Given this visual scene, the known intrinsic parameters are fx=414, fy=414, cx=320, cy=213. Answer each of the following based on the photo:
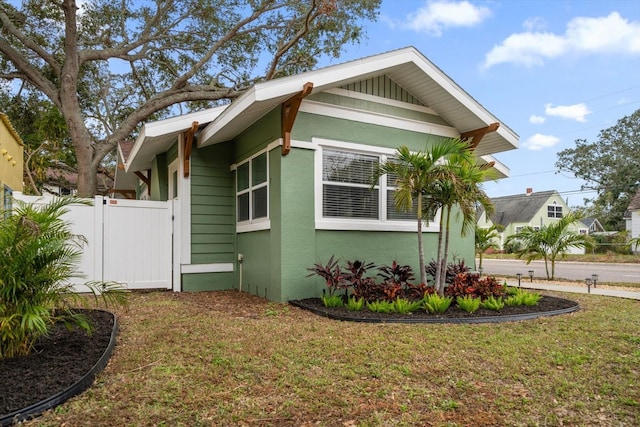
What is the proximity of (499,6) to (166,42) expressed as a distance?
44.3ft

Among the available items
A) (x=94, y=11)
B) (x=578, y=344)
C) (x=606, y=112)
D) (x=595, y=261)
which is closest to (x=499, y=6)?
(x=578, y=344)

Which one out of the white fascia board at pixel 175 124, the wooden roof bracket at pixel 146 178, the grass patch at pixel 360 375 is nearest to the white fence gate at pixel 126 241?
the white fascia board at pixel 175 124

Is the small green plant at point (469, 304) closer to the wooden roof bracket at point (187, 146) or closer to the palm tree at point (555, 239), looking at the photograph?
the wooden roof bracket at point (187, 146)

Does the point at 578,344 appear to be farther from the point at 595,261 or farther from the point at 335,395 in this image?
the point at 595,261

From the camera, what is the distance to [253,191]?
780cm

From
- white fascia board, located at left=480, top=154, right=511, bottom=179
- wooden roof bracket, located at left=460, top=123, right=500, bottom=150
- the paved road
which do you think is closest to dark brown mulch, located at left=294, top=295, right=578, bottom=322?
wooden roof bracket, located at left=460, top=123, right=500, bottom=150

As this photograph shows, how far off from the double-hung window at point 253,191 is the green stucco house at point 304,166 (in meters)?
0.02

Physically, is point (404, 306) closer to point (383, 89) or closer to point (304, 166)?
point (304, 166)

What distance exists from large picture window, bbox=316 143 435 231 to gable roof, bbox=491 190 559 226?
3057 cm

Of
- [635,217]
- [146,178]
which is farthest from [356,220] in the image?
[635,217]

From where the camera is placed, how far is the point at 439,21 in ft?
37.2

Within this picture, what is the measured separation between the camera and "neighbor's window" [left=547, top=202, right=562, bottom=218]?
3664 cm

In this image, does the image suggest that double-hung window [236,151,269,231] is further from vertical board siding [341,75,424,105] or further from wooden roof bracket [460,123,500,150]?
wooden roof bracket [460,123,500,150]

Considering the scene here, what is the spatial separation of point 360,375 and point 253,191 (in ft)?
16.3
